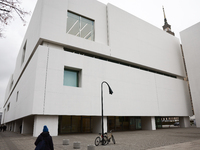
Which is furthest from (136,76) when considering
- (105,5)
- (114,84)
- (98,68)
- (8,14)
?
(8,14)

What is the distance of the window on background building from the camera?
882 inches

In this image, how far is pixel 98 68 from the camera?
22.4m

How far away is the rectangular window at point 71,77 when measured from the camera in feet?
66.5

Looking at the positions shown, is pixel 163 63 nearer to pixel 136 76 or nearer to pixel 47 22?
pixel 136 76

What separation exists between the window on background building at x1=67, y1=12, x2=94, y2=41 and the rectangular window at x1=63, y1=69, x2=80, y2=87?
560 centimetres

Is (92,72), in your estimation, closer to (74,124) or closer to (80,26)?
(80,26)

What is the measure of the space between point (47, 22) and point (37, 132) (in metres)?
13.3

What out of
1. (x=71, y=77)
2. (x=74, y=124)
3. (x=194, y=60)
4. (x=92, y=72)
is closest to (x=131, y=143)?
(x=92, y=72)

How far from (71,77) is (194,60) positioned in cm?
2620

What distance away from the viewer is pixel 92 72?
21719mm

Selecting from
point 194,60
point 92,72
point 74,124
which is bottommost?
point 74,124

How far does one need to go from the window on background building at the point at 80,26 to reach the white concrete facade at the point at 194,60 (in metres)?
22.3

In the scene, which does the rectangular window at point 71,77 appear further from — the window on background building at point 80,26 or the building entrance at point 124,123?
the building entrance at point 124,123

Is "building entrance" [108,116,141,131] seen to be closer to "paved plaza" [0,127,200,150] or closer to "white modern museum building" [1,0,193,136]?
"white modern museum building" [1,0,193,136]
